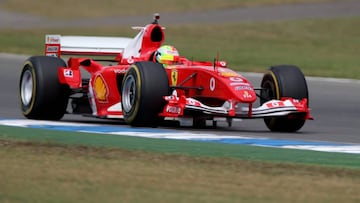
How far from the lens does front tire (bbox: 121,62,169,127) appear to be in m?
13.1

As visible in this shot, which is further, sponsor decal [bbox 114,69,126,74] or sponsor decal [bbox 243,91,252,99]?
sponsor decal [bbox 114,69,126,74]

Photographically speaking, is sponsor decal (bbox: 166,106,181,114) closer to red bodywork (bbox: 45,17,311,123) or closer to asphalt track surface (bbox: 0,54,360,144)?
red bodywork (bbox: 45,17,311,123)

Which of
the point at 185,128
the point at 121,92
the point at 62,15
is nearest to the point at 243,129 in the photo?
the point at 185,128

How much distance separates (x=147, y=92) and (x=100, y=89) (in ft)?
5.17

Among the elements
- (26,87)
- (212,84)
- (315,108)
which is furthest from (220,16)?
(212,84)

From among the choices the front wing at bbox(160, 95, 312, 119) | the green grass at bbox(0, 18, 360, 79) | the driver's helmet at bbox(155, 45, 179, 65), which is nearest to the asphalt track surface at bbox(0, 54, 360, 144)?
the front wing at bbox(160, 95, 312, 119)

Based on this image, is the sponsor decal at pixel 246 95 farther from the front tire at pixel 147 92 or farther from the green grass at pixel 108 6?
the green grass at pixel 108 6

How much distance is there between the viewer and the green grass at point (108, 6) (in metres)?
45.3

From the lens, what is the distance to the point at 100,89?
47.8 feet

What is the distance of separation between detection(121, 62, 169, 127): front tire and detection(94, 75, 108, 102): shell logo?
0.99 m

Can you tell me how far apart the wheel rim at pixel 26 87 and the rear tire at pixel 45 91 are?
0.23ft

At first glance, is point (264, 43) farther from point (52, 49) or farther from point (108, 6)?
point (52, 49)

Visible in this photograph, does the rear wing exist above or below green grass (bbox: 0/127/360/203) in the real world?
above

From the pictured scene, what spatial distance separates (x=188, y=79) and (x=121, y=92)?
878 mm
